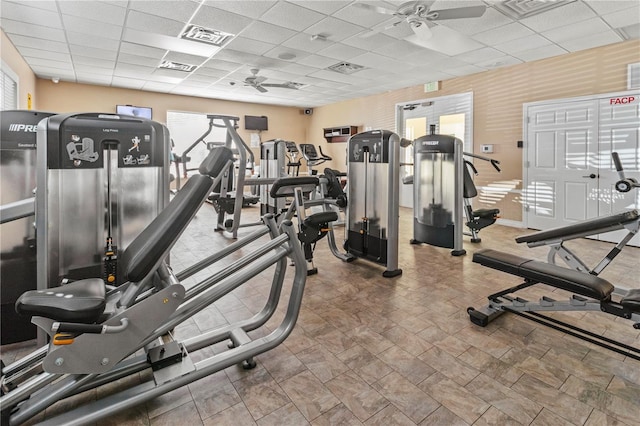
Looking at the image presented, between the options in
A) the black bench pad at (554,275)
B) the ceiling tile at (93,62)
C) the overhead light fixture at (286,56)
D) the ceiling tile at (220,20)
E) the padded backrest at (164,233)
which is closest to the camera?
the padded backrest at (164,233)

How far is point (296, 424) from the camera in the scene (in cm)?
153

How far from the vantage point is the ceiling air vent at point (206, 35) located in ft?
14.4

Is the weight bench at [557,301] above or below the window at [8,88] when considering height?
below

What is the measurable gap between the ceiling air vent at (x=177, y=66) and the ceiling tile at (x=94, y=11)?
1823 mm

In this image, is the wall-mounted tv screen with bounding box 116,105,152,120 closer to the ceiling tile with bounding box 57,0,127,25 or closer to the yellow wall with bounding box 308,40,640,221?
the ceiling tile with bounding box 57,0,127,25

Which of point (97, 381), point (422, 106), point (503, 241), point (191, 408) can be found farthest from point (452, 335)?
point (422, 106)

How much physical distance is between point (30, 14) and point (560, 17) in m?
6.00

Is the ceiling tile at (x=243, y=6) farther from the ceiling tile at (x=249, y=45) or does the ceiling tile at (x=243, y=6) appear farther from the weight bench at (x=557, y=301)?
the weight bench at (x=557, y=301)

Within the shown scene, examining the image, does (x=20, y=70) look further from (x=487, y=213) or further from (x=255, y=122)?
(x=487, y=213)

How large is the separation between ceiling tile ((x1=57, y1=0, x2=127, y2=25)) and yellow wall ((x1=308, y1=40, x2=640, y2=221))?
5.69 metres

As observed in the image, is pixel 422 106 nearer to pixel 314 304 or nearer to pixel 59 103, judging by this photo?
pixel 314 304

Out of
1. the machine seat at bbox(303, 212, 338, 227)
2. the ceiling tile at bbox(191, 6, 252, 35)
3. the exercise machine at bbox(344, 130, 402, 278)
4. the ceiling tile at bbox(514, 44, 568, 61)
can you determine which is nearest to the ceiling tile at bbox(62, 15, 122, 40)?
the ceiling tile at bbox(191, 6, 252, 35)

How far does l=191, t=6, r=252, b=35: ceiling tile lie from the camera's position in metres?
3.87

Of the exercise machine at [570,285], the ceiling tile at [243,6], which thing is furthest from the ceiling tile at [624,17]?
the ceiling tile at [243,6]
